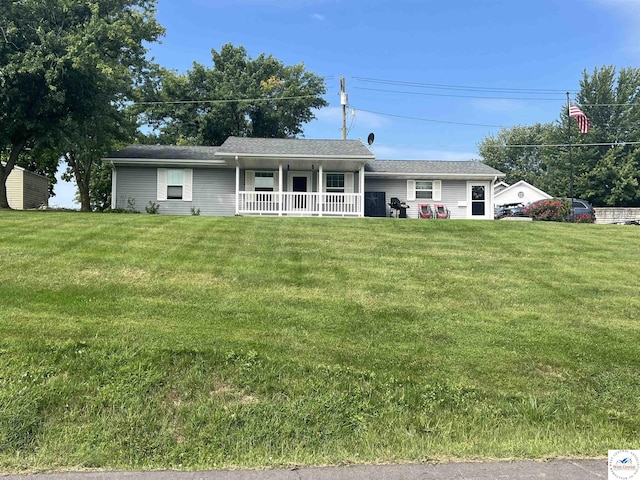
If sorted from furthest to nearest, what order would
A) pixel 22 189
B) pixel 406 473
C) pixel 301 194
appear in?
pixel 22 189, pixel 301 194, pixel 406 473

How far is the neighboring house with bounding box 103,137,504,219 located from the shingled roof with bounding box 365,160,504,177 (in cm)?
4

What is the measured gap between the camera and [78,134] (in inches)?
642

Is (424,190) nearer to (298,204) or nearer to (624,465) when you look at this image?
(298,204)

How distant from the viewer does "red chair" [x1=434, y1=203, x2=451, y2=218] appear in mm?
20984

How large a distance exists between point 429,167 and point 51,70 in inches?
603

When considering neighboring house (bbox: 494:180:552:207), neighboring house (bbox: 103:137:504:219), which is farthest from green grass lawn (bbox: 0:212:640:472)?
neighboring house (bbox: 494:180:552:207)

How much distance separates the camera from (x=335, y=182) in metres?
20.5

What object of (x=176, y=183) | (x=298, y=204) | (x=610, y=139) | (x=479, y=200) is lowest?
(x=298, y=204)

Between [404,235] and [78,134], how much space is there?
12.2 metres

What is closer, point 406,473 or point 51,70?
point 406,473

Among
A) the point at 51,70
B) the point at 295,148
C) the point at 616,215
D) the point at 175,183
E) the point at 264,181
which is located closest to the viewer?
the point at 51,70

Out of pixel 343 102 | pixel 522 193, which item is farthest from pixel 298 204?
pixel 522 193

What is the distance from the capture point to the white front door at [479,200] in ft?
70.2

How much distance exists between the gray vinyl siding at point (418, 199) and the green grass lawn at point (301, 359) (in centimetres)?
1292
